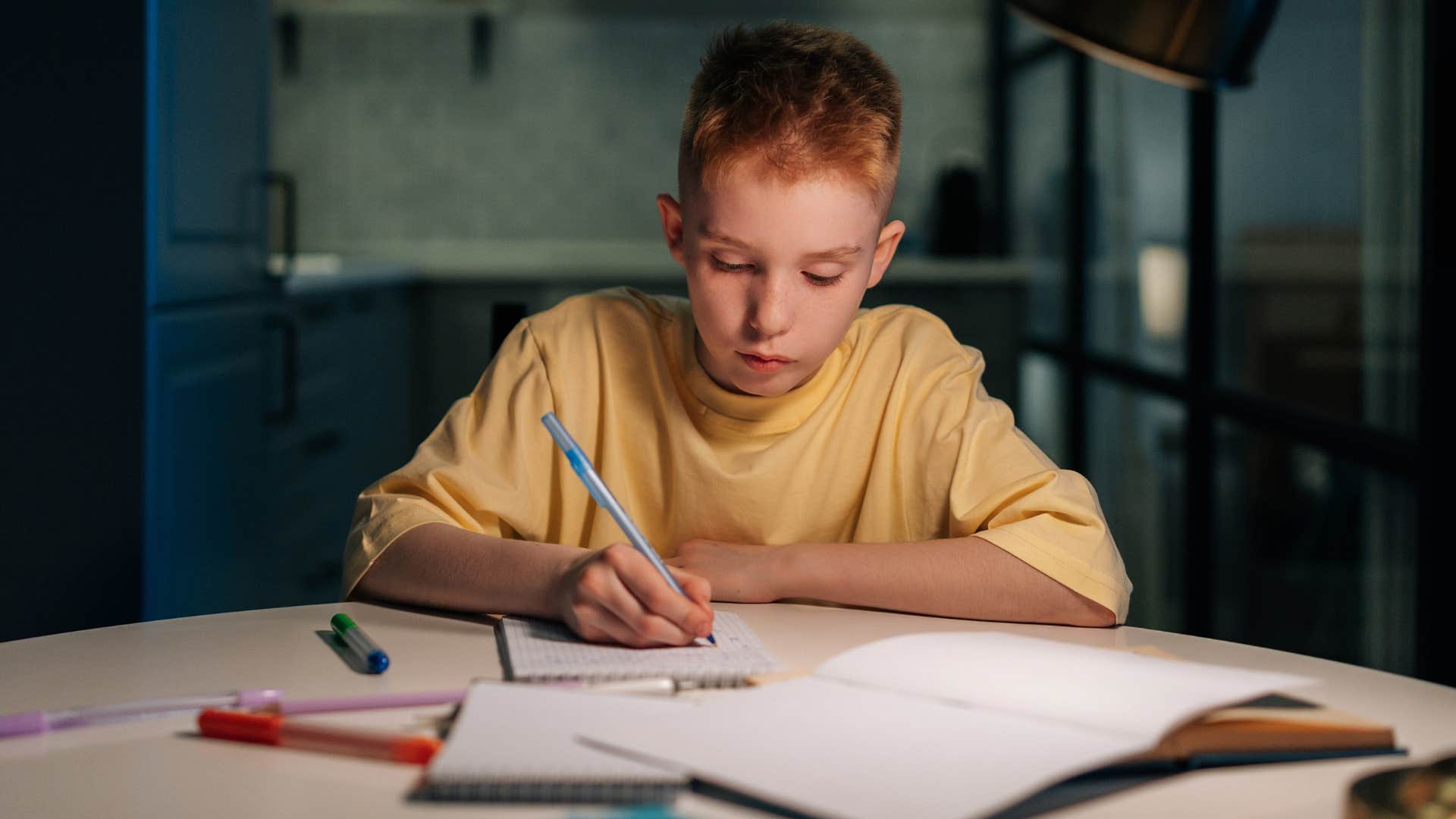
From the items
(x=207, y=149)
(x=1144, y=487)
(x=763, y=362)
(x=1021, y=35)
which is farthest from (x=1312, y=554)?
(x=1021, y=35)

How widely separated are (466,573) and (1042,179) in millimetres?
3512

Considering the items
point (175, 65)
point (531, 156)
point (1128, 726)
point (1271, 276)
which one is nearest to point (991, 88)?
point (531, 156)

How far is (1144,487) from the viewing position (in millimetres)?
3209

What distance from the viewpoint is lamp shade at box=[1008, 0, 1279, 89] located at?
0.97 meters


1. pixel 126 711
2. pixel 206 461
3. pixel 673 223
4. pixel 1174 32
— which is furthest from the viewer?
pixel 206 461

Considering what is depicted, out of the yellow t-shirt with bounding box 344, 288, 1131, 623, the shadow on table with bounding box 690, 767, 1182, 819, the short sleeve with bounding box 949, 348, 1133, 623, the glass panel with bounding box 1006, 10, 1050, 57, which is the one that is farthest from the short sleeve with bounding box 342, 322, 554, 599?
the glass panel with bounding box 1006, 10, 1050, 57

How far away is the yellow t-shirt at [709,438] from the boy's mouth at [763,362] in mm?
118

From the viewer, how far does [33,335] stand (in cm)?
170

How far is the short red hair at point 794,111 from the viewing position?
993mm

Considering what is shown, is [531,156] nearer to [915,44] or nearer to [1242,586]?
[915,44]

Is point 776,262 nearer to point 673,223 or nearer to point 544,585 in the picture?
point 673,223

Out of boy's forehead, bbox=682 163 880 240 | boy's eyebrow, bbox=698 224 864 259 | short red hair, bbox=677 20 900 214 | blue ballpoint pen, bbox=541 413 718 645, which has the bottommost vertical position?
blue ballpoint pen, bbox=541 413 718 645

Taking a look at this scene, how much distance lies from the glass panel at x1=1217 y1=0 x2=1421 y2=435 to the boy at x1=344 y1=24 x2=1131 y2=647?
3.46ft

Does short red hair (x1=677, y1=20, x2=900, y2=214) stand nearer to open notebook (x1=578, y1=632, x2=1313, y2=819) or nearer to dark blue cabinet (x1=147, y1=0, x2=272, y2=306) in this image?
open notebook (x1=578, y1=632, x2=1313, y2=819)
